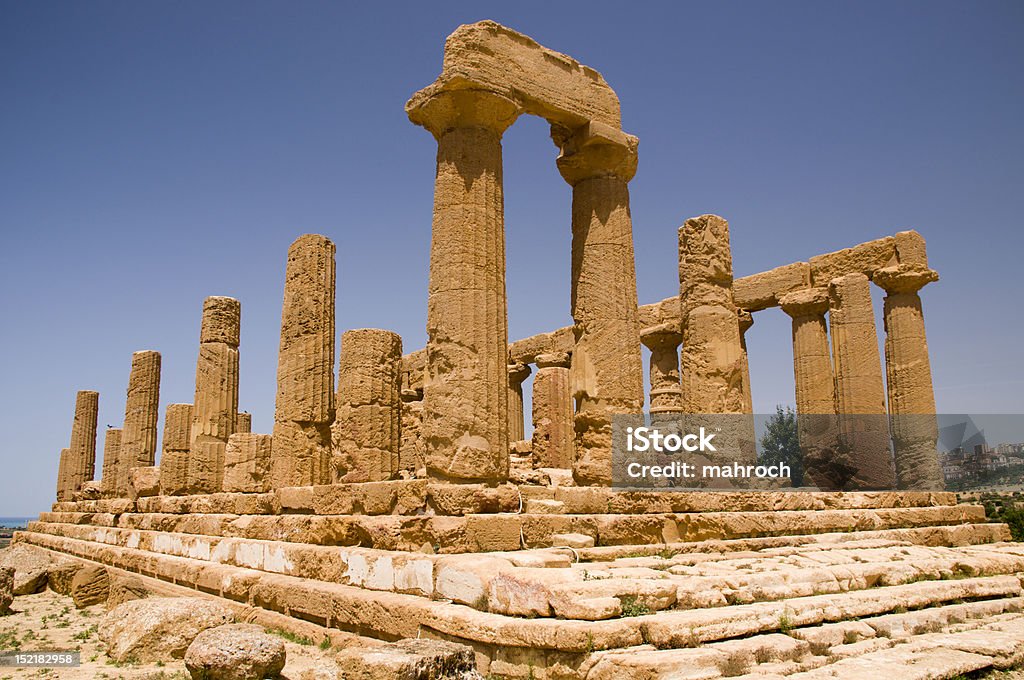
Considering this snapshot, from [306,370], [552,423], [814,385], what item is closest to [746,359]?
[814,385]

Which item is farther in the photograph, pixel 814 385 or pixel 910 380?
pixel 814 385

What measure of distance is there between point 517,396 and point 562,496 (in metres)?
13.8

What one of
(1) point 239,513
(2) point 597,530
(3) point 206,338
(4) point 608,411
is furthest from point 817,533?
(3) point 206,338

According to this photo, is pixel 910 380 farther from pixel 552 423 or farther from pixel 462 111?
pixel 462 111

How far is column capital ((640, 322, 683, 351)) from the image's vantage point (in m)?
19.6

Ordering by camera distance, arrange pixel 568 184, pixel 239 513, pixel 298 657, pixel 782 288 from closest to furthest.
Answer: pixel 298 657
pixel 568 184
pixel 239 513
pixel 782 288

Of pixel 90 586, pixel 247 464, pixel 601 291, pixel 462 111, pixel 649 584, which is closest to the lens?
pixel 649 584

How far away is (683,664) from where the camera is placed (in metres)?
5.21

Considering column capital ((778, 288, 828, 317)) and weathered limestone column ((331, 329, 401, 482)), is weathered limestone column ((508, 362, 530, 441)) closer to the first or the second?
column capital ((778, 288, 828, 317))

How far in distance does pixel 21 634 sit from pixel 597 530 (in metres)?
8.11

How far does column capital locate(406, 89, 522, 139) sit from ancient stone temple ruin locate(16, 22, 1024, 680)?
0.03 m

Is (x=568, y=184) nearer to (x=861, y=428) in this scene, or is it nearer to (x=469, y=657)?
(x=469, y=657)

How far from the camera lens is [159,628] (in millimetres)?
8250


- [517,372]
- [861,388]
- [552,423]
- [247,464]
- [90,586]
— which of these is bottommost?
[90,586]
